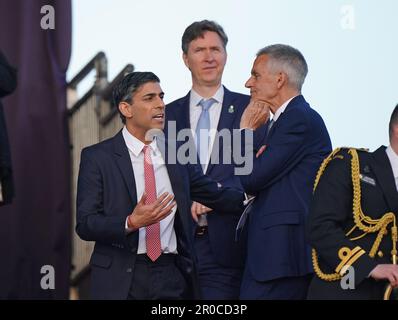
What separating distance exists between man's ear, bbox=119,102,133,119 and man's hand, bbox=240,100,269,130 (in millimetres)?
560

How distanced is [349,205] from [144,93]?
123cm

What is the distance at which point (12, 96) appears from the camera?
272 inches

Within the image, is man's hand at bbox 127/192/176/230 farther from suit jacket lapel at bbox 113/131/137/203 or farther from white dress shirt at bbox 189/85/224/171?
white dress shirt at bbox 189/85/224/171

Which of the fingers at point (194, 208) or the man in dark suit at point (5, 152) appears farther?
the fingers at point (194, 208)

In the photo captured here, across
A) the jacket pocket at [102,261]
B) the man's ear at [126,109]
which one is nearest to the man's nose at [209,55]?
the man's ear at [126,109]

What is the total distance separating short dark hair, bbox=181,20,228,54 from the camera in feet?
20.1

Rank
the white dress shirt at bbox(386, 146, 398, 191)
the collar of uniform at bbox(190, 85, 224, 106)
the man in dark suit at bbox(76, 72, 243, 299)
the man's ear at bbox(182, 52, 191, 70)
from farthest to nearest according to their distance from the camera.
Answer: the man's ear at bbox(182, 52, 191, 70) < the collar of uniform at bbox(190, 85, 224, 106) < the man in dark suit at bbox(76, 72, 243, 299) < the white dress shirt at bbox(386, 146, 398, 191)

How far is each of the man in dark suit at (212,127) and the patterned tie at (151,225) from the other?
46 centimetres

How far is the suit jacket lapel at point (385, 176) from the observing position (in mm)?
4742

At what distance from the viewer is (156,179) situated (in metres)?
5.32

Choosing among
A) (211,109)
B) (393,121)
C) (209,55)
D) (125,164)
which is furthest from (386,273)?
(209,55)

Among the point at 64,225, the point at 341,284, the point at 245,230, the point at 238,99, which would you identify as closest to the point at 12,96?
the point at 64,225

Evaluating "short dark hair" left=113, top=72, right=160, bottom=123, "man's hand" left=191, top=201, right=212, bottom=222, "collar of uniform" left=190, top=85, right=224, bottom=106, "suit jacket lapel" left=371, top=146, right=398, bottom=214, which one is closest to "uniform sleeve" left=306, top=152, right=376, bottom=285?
"suit jacket lapel" left=371, top=146, right=398, bottom=214

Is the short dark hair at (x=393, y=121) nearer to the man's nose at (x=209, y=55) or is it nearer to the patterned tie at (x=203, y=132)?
the patterned tie at (x=203, y=132)
